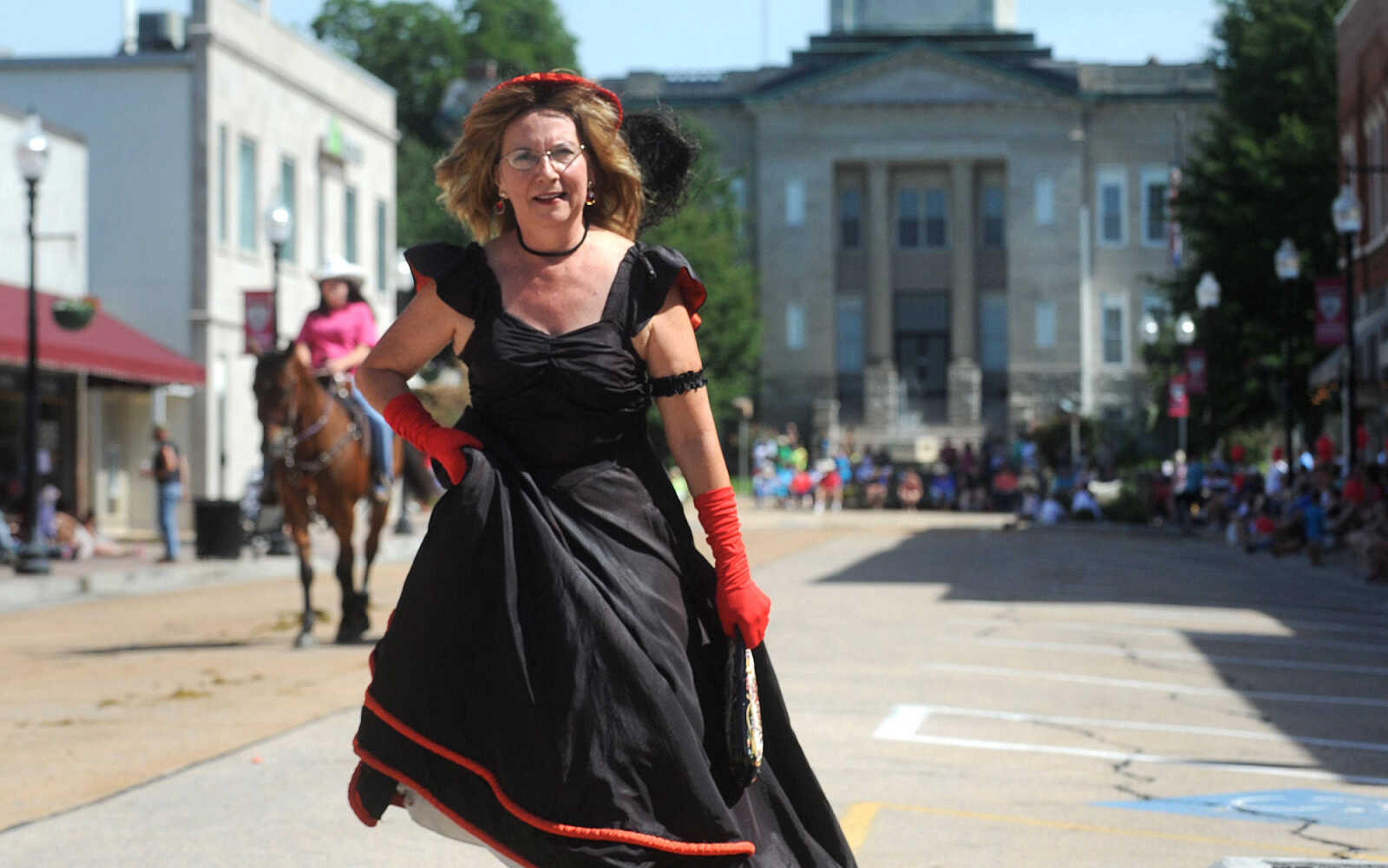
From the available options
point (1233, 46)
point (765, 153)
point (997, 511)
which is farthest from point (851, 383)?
point (1233, 46)

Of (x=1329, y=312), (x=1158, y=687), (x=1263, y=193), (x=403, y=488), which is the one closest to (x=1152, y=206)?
(x=1263, y=193)

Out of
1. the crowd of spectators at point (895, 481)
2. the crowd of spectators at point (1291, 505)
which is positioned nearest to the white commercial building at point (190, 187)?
the crowd of spectators at point (1291, 505)

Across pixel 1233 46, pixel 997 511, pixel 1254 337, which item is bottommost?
pixel 997 511

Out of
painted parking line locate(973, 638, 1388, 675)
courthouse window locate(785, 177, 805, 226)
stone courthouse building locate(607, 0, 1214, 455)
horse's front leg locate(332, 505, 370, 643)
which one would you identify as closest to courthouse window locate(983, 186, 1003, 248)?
stone courthouse building locate(607, 0, 1214, 455)

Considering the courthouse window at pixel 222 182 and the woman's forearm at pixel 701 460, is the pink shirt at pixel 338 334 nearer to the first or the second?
the woman's forearm at pixel 701 460

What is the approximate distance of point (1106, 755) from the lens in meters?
8.77

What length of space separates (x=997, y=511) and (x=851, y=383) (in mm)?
21005

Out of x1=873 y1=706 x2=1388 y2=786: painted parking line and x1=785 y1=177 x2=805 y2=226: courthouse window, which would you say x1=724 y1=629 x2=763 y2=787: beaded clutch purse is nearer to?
x1=873 y1=706 x2=1388 y2=786: painted parking line

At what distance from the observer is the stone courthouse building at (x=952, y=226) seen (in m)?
70.5

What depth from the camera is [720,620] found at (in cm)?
459

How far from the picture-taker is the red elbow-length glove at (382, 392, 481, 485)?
4.52m

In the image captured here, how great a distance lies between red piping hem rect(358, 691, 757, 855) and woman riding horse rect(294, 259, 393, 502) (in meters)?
9.45

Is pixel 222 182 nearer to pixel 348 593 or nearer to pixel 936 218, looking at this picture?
pixel 348 593

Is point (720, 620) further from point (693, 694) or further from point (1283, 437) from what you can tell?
point (1283, 437)
